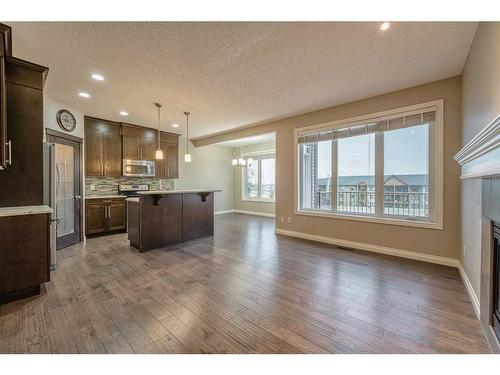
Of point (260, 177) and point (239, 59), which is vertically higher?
point (239, 59)

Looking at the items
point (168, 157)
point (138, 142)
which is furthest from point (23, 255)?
point (168, 157)

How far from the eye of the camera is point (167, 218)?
13.6 feet

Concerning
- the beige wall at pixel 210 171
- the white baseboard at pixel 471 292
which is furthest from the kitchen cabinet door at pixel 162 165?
the white baseboard at pixel 471 292

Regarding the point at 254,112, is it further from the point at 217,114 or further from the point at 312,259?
the point at 312,259

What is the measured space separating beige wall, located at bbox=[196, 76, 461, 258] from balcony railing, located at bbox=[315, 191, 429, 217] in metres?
0.28

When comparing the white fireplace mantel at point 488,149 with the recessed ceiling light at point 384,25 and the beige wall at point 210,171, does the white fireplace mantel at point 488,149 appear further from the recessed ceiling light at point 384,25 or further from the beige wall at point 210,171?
the beige wall at point 210,171

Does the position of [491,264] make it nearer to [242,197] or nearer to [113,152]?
[113,152]

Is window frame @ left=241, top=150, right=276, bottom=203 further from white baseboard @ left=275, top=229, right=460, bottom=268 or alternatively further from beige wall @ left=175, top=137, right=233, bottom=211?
white baseboard @ left=275, top=229, right=460, bottom=268

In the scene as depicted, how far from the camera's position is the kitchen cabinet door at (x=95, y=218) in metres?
4.67

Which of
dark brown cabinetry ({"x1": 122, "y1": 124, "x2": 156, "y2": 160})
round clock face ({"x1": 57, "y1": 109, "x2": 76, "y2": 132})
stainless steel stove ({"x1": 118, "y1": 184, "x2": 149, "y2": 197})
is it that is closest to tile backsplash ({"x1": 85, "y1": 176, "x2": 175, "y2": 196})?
stainless steel stove ({"x1": 118, "y1": 184, "x2": 149, "y2": 197})

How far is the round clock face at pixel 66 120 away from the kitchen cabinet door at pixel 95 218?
63.7 inches

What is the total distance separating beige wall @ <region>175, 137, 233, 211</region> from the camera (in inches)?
289

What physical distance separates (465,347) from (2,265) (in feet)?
13.3

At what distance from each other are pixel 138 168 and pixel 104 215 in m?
1.42
